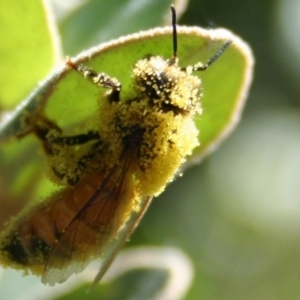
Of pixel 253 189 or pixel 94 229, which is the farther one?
pixel 253 189

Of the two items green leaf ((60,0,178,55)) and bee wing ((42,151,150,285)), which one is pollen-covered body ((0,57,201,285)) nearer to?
bee wing ((42,151,150,285))

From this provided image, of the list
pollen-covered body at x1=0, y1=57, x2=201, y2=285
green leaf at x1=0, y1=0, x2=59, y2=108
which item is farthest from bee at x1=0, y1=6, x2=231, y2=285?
green leaf at x1=0, y1=0, x2=59, y2=108

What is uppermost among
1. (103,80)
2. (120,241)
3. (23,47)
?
(23,47)

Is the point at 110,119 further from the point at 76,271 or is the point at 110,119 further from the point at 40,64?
the point at 76,271

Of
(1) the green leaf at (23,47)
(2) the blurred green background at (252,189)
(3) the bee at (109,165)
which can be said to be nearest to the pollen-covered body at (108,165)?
(3) the bee at (109,165)

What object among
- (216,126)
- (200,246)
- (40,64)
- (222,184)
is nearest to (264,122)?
(222,184)

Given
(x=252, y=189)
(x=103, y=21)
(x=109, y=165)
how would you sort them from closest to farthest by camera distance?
1. (x=109, y=165)
2. (x=103, y=21)
3. (x=252, y=189)

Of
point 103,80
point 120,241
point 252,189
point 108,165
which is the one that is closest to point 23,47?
point 103,80

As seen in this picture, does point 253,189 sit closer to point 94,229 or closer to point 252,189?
point 252,189

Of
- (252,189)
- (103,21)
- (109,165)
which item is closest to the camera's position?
(109,165)
